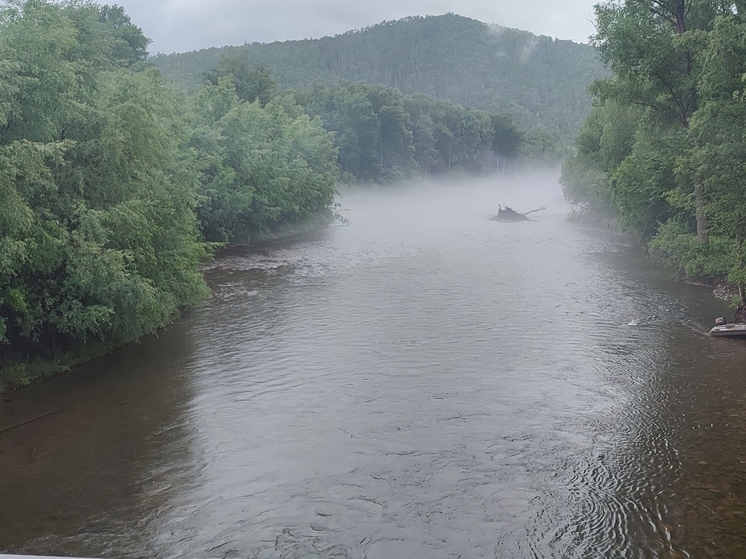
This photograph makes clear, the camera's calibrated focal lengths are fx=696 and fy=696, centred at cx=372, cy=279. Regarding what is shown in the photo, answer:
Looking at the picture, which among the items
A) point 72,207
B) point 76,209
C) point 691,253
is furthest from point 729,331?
point 72,207

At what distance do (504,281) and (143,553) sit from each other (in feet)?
75.9

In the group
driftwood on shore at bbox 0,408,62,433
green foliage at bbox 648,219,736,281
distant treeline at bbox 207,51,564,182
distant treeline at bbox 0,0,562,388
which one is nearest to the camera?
driftwood on shore at bbox 0,408,62,433

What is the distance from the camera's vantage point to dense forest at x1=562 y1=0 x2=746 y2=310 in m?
20.7

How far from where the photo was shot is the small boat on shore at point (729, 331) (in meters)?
20.4

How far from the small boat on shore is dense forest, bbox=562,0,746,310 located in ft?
4.31

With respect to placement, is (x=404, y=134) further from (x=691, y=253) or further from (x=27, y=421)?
(x=27, y=421)

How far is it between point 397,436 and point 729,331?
11.9m

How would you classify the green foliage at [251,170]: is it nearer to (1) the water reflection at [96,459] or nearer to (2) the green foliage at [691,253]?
(1) the water reflection at [96,459]

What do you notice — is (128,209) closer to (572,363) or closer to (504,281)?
(572,363)

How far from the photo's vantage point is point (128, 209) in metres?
17.8

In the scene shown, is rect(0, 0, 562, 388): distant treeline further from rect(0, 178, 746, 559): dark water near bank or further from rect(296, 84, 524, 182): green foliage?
rect(296, 84, 524, 182): green foliage

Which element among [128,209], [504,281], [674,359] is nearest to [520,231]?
[504,281]

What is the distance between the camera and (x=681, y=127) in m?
29.0

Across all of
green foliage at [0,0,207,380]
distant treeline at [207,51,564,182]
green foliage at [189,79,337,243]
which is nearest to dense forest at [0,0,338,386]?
green foliage at [0,0,207,380]
